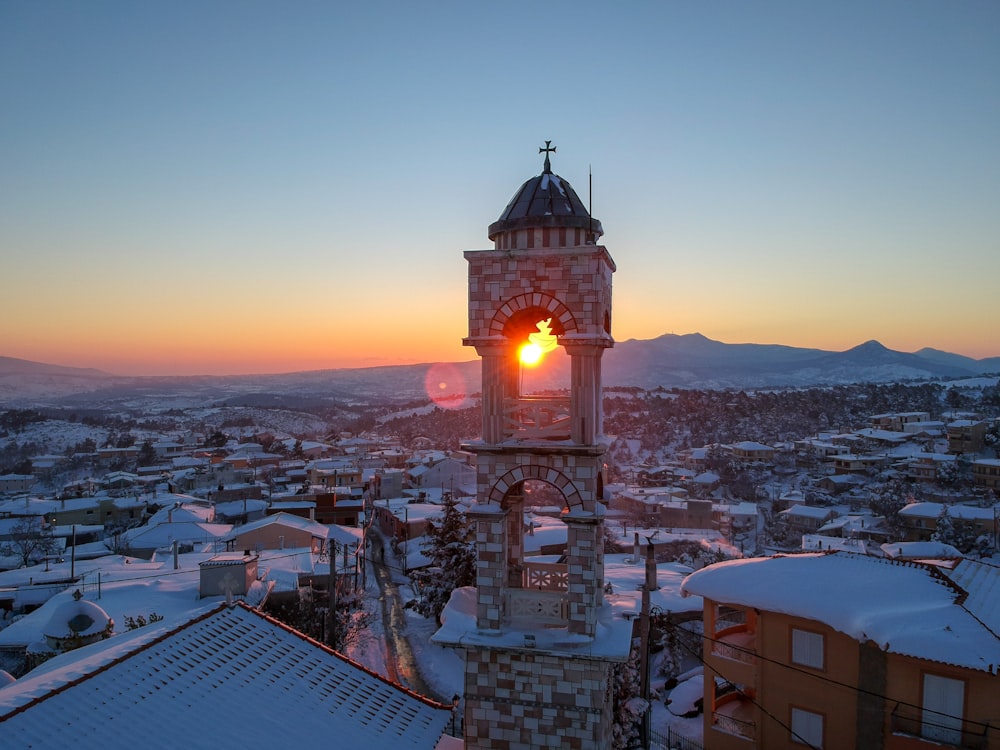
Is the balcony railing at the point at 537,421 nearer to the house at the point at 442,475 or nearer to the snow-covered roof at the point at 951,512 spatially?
the snow-covered roof at the point at 951,512

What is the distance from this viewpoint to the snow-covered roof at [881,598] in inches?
496

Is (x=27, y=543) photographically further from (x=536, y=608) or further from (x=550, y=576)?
(x=536, y=608)

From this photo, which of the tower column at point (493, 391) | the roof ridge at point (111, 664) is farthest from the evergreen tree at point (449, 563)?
the tower column at point (493, 391)

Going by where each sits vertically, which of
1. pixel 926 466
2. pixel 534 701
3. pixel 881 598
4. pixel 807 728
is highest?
pixel 534 701

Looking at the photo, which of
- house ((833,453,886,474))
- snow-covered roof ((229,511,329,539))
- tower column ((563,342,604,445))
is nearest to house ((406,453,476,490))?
snow-covered roof ((229,511,329,539))

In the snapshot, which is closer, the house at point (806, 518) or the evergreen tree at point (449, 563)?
the evergreen tree at point (449, 563)

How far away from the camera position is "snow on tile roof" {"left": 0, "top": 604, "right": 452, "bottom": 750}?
23.2ft

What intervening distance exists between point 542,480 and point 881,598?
9.31 metres

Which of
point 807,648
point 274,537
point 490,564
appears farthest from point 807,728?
point 274,537

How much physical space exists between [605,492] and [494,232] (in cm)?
406

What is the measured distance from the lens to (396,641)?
2605 cm

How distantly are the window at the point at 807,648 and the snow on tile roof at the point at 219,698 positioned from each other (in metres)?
8.71

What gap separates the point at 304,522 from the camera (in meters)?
40.0

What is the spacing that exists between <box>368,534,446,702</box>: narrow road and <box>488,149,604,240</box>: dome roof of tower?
1695 centimetres
